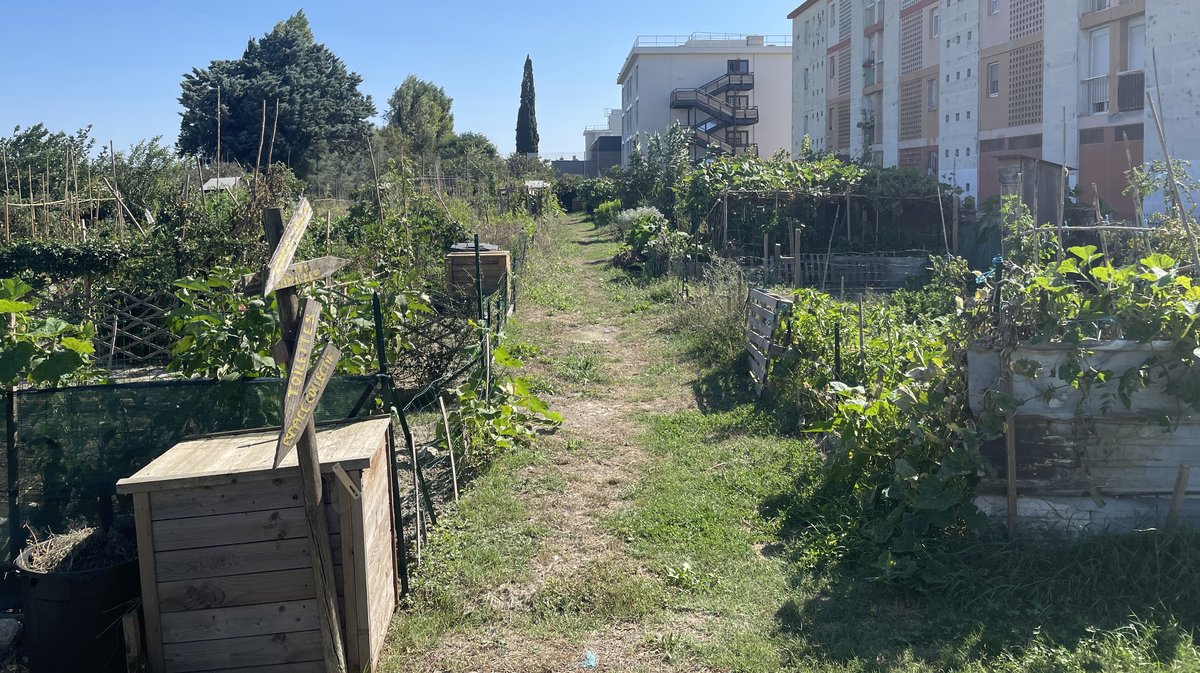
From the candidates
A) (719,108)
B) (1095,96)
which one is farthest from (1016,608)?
(719,108)

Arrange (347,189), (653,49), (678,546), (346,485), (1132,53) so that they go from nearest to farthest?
(346,485) < (678,546) < (1132,53) < (347,189) < (653,49)

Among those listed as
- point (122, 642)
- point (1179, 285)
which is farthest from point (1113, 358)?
point (122, 642)

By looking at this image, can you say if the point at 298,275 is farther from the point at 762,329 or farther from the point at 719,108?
the point at 719,108

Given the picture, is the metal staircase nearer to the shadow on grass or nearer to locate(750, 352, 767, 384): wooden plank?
locate(750, 352, 767, 384): wooden plank

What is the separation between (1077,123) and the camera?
20625 mm

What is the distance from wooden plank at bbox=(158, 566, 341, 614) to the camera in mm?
4023

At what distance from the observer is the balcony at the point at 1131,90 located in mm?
18625

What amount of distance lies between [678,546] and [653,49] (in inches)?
2297

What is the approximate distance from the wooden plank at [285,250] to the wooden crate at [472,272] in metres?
7.82

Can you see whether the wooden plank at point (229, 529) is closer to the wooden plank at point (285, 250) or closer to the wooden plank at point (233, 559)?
the wooden plank at point (233, 559)

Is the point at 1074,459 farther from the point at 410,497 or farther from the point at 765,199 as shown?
the point at 765,199

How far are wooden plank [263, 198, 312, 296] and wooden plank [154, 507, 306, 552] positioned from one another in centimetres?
114

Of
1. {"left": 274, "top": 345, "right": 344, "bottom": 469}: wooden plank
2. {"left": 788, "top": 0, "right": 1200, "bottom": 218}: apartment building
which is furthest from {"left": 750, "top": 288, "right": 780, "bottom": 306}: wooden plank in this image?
{"left": 274, "top": 345, "right": 344, "bottom": 469}: wooden plank

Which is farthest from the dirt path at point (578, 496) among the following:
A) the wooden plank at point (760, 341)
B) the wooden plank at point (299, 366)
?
the wooden plank at point (299, 366)
